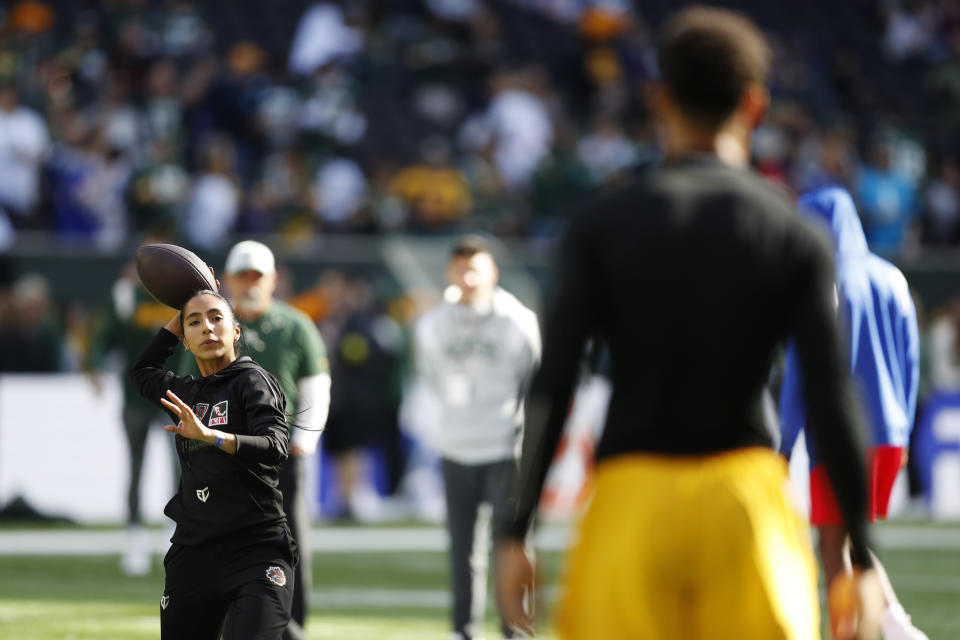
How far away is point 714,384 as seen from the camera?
11.5 ft

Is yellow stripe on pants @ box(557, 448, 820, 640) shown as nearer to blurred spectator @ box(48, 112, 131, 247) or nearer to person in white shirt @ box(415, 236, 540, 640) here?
person in white shirt @ box(415, 236, 540, 640)

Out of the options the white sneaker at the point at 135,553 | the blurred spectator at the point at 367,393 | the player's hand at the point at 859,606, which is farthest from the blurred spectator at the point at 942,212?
the player's hand at the point at 859,606

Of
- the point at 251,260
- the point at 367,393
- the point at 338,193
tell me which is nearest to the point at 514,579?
the point at 251,260

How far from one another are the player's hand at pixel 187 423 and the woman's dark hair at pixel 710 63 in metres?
2.39

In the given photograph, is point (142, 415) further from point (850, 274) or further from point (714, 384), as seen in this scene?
point (714, 384)

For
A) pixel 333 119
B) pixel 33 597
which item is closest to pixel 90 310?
pixel 333 119

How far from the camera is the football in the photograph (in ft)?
19.7

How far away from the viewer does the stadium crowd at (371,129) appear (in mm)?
19484

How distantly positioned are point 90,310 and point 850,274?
12.9m

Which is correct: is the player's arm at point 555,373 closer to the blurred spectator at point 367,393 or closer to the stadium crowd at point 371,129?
the blurred spectator at point 367,393

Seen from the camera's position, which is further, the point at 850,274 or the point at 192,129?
the point at 192,129

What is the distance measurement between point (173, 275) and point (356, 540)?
9.80 m

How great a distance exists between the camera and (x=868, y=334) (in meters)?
7.21

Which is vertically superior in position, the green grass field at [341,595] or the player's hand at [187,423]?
the player's hand at [187,423]
